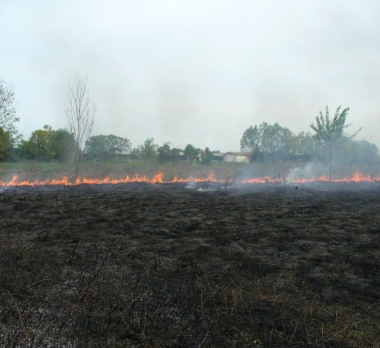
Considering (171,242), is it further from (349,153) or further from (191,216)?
(349,153)

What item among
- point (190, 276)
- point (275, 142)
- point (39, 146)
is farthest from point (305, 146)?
point (39, 146)

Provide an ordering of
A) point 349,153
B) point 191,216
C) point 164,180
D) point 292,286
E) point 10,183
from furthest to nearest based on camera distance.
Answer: point 349,153, point 164,180, point 10,183, point 191,216, point 292,286

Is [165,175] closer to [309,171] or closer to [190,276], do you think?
[309,171]

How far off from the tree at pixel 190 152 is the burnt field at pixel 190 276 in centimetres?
4028

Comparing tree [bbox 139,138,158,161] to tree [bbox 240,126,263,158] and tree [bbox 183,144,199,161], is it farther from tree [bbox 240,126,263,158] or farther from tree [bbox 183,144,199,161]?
tree [bbox 240,126,263,158]

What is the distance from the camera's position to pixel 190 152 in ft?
170

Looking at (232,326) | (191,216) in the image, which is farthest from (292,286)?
→ (191,216)

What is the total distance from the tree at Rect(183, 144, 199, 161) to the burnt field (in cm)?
4028

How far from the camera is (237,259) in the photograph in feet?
17.6

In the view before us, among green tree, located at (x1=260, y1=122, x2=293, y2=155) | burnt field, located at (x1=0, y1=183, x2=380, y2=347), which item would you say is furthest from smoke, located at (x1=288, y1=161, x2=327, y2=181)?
burnt field, located at (x1=0, y1=183, x2=380, y2=347)

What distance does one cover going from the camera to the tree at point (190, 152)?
5144 cm

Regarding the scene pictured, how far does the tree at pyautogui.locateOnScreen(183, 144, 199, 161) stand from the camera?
51438mm

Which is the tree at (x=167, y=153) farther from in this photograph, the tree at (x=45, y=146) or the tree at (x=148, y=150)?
the tree at (x=45, y=146)

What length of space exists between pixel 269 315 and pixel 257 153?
36549 mm
